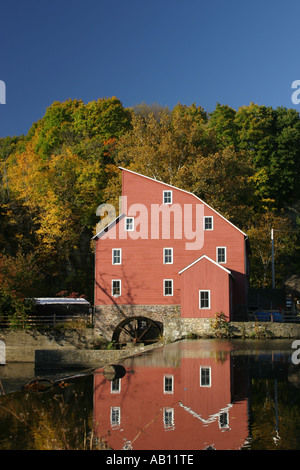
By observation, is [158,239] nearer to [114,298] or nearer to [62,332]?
[114,298]

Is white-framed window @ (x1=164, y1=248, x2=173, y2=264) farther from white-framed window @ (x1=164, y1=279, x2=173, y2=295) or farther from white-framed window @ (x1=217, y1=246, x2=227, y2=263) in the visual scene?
white-framed window @ (x1=217, y1=246, x2=227, y2=263)

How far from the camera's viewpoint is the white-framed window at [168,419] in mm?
11898

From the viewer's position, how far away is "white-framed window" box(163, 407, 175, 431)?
11.9m

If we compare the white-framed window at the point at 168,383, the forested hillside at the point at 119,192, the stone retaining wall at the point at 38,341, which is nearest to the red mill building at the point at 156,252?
the stone retaining wall at the point at 38,341

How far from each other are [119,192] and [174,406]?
36.9m

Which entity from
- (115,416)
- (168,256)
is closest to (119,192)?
(168,256)

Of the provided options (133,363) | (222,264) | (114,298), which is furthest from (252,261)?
(133,363)

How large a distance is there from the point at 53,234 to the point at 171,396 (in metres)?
36.8

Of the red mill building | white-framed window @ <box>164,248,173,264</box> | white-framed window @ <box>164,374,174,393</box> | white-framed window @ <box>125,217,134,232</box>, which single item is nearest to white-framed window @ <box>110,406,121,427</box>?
white-framed window @ <box>164,374,174,393</box>

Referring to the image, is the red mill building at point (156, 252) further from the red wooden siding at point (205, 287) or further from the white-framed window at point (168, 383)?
the white-framed window at point (168, 383)

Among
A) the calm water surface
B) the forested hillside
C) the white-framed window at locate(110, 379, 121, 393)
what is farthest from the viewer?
the forested hillside

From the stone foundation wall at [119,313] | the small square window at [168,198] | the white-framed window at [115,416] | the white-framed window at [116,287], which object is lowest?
the white-framed window at [115,416]

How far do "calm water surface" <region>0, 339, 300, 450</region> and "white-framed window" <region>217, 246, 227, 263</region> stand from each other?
595 inches

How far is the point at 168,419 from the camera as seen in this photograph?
41.4 feet
